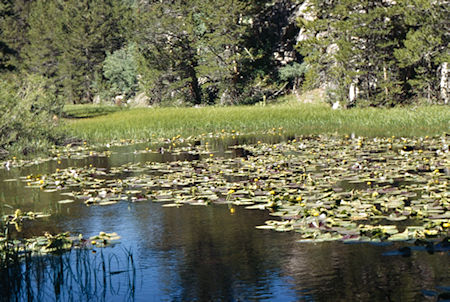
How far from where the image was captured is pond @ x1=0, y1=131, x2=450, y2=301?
544 cm

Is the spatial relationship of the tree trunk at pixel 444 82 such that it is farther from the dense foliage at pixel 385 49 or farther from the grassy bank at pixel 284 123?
the grassy bank at pixel 284 123

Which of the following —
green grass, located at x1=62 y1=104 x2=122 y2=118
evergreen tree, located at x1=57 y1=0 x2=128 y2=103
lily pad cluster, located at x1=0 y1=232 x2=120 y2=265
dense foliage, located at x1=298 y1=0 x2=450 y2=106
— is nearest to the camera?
lily pad cluster, located at x1=0 y1=232 x2=120 y2=265

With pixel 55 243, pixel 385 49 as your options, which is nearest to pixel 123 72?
pixel 385 49

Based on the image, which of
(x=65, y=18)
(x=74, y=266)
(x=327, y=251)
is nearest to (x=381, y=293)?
(x=327, y=251)

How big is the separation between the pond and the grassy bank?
25.2ft

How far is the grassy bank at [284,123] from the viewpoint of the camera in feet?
70.7

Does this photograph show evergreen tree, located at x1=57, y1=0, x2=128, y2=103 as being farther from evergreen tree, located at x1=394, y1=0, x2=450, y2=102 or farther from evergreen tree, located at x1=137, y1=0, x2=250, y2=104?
evergreen tree, located at x1=394, y1=0, x2=450, y2=102

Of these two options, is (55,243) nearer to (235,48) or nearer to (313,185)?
(313,185)

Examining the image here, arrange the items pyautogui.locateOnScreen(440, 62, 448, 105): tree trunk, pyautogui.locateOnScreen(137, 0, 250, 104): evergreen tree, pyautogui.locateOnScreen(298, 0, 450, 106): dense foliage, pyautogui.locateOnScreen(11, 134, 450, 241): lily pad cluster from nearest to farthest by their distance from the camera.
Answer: pyautogui.locateOnScreen(11, 134, 450, 241): lily pad cluster, pyautogui.locateOnScreen(298, 0, 450, 106): dense foliage, pyautogui.locateOnScreen(440, 62, 448, 105): tree trunk, pyautogui.locateOnScreen(137, 0, 250, 104): evergreen tree

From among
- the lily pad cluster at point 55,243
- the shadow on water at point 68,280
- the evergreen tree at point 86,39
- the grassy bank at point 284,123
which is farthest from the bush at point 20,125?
the evergreen tree at point 86,39

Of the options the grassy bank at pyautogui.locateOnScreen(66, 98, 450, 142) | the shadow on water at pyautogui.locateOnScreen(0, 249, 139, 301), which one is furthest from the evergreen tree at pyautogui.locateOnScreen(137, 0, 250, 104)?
the shadow on water at pyautogui.locateOnScreen(0, 249, 139, 301)

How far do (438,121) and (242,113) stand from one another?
9.96 m

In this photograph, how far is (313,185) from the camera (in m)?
10.0

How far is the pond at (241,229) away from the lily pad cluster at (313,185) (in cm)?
3
